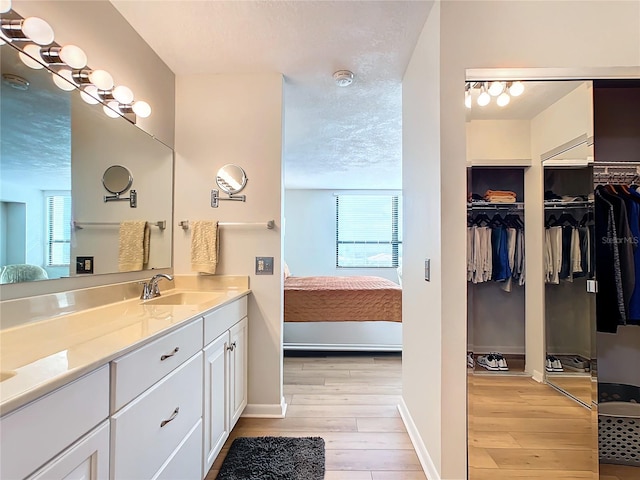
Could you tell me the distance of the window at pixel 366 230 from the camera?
628 centimetres

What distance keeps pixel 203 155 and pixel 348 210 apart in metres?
4.22

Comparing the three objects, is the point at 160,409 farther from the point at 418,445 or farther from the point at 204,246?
the point at 418,445

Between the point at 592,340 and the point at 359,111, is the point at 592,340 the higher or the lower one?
the lower one

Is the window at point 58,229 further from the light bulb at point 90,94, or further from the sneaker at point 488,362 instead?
the sneaker at point 488,362

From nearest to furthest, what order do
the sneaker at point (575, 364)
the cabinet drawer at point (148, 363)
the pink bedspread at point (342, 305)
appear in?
the cabinet drawer at point (148, 363), the sneaker at point (575, 364), the pink bedspread at point (342, 305)

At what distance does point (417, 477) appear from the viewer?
169cm

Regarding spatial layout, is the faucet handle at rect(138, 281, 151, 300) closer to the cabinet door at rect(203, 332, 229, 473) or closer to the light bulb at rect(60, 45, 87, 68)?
the cabinet door at rect(203, 332, 229, 473)

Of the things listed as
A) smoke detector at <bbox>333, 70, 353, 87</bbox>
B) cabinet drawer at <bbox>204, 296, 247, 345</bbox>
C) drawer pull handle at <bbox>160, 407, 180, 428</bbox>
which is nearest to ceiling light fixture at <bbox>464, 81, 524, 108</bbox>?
smoke detector at <bbox>333, 70, 353, 87</bbox>

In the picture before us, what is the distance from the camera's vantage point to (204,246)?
7.40 ft

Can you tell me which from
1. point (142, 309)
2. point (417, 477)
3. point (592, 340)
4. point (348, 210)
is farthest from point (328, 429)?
point (348, 210)

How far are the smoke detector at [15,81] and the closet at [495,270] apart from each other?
1916 mm

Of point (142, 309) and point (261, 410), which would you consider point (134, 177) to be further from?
point (261, 410)

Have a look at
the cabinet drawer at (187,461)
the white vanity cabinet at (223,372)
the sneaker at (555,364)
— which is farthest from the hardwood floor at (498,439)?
the cabinet drawer at (187,461)

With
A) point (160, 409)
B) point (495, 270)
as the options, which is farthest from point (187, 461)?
point (495, 270)
